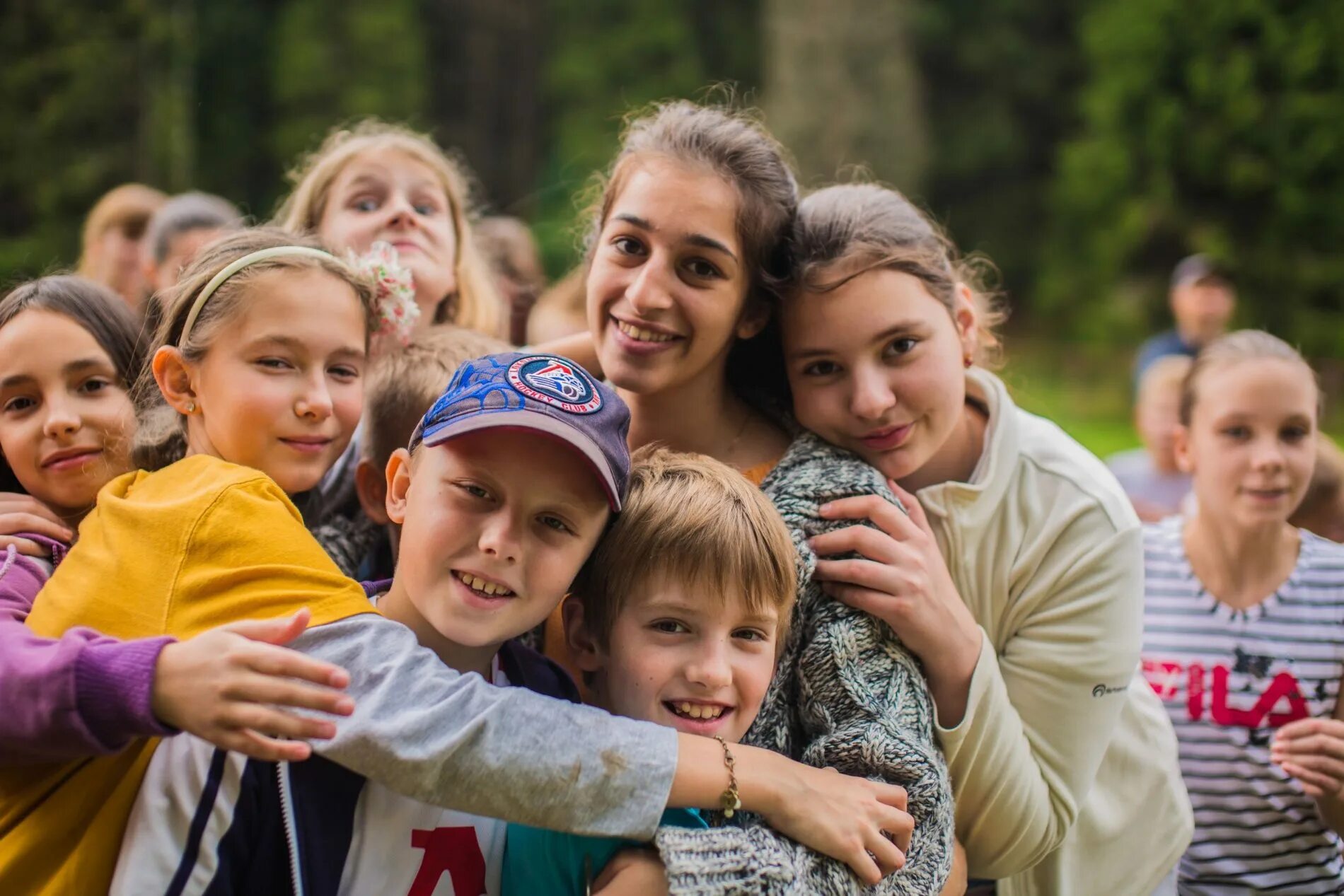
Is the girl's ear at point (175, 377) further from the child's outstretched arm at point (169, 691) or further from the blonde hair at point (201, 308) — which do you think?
the child's outstretched arm at point (169, 691)

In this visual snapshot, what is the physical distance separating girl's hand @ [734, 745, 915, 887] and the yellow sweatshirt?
2.25 ft

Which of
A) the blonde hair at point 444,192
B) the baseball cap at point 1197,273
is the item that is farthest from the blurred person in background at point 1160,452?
the blonde hair at point 444,192

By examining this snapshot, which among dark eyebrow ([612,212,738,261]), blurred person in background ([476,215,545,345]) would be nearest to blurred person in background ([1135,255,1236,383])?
blurred person in background ([476,215,545,345])

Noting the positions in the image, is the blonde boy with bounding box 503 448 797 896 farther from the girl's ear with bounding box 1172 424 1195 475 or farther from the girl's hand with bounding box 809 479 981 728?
the girl's ear with bounding box 1172 424 1195 475

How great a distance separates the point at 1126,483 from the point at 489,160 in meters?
12.3

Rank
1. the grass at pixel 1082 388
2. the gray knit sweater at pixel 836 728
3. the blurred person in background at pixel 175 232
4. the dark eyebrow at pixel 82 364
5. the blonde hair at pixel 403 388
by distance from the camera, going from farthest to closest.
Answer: the grass at pixel 1082 388 → the blurred person in background at pixel 175 232 → the blonde hair at pixel 403 388 → the dark eyebrow at pixel 82 364 → the gray knit sweater at pixel 836 728

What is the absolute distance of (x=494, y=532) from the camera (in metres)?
1.84

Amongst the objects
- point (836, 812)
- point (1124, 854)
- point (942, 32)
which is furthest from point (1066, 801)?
point (942, 32)

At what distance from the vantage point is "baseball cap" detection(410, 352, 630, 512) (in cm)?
184

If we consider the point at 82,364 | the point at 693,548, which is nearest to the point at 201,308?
the point at 82,364

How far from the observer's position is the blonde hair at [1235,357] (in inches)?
128

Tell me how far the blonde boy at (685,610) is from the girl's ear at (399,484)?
346 mm

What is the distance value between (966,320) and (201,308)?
156cm

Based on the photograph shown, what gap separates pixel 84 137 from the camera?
29.2ft
